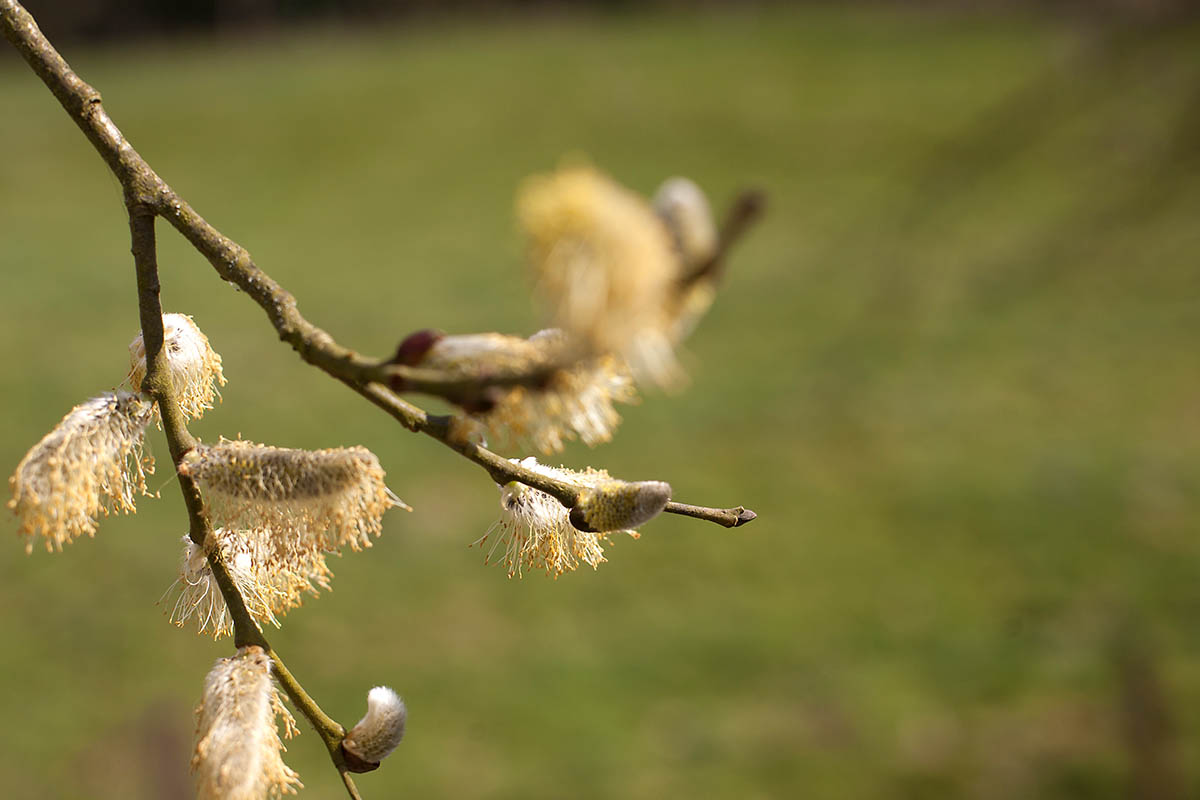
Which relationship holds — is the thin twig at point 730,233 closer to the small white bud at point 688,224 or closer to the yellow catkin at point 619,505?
the small white bud at point 688,224

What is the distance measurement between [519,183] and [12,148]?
5.44 m

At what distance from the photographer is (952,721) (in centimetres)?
384

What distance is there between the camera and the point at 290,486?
2.72 ft

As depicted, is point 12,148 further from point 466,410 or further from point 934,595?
point 466,410

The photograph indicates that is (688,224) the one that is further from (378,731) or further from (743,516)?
(378,731)

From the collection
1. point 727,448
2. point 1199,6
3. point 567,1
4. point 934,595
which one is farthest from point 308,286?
point 567,1

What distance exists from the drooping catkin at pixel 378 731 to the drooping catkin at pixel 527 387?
288 mm

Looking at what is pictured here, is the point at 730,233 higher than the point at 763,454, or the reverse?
the point at 763,454

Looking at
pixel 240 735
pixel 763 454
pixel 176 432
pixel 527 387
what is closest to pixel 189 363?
pixel 176 432

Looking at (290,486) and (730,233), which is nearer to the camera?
(730,233)

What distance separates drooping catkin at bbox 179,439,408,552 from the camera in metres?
0.82

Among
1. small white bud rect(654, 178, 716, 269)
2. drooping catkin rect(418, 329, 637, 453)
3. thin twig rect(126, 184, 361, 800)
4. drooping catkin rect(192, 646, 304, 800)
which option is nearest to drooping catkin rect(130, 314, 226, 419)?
thin twig rect(126, 184, 361, 800)

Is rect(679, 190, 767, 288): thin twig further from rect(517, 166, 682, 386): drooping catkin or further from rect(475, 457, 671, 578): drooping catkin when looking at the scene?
rect(475, 457, 671, 578): drooping catkin

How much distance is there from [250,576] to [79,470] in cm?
17
